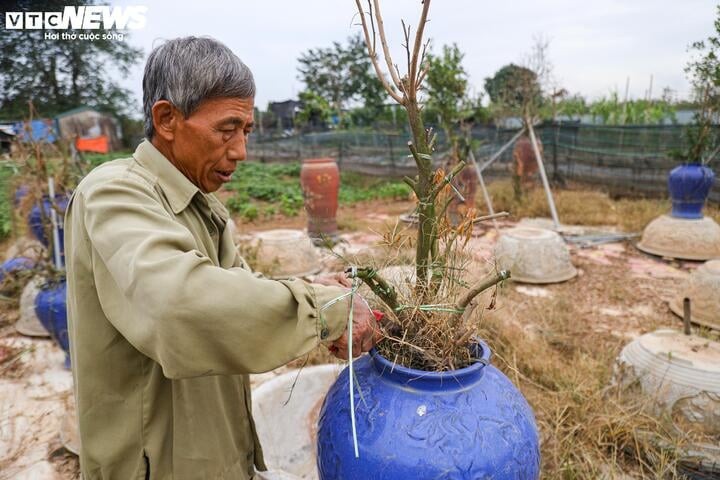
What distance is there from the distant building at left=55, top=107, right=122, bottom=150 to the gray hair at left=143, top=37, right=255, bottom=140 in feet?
79.2

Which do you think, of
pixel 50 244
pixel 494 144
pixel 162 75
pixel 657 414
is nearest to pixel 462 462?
pixel 162 75

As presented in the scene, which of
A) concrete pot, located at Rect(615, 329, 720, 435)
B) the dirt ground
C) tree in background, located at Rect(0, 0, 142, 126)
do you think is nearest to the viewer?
concrete pot, located at Rect(615, 329, 720, 435)

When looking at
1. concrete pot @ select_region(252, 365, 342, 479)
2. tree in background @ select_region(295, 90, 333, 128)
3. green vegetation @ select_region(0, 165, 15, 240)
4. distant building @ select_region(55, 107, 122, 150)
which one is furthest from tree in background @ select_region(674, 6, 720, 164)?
distant building @ select_region(55, 107, 122, 150)

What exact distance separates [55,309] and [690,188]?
711 cm

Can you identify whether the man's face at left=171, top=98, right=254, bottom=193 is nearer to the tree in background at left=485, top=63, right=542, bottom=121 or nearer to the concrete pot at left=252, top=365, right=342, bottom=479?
the concrete pot at left=252, top=365, right=342, bottom=479

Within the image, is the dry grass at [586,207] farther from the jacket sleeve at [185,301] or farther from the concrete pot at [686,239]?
the jacket sleeve at [185,301]

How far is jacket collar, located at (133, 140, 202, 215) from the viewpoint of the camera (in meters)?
1.16

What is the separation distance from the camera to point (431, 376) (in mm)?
1148

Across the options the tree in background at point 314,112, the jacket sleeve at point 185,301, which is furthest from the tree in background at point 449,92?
the tree in background at point 314,112

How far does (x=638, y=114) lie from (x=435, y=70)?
9647 millimetres

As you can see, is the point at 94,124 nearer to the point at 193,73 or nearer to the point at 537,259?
the point at 537,259

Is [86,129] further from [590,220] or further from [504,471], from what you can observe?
[504,471]

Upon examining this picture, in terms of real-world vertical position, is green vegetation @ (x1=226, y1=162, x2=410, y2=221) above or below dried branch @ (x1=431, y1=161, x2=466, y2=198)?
below

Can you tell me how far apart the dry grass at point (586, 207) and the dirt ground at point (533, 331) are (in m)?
1.61
